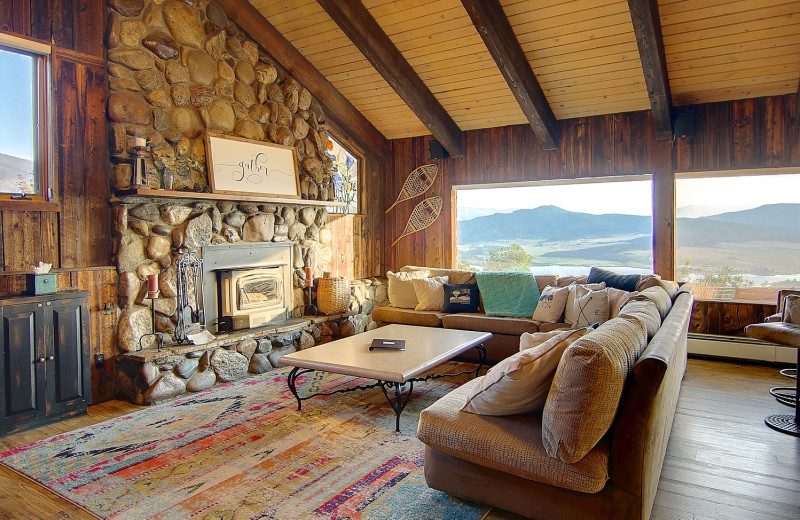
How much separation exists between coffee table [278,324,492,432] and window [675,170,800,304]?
256cm

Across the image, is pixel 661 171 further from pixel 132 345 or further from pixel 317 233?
pixel 132 345

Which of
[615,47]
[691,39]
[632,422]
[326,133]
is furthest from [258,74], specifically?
[632,422]

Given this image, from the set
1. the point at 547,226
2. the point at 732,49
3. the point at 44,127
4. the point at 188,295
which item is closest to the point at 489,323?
the point at 547,226

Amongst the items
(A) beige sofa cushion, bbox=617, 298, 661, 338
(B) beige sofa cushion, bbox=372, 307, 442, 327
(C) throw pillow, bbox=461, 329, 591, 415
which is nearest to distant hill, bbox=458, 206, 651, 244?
(B) beige sofa cushion, bbox=372, 307, 442, 327

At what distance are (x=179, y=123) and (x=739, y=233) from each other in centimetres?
527

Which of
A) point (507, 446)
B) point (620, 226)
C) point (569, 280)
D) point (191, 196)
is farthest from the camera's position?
point (620, 226)

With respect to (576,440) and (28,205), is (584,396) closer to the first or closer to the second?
(576,440)

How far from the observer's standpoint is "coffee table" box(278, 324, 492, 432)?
322 cm

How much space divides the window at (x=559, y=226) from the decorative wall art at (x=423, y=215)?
0.97 feet

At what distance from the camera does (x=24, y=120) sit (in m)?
3.65

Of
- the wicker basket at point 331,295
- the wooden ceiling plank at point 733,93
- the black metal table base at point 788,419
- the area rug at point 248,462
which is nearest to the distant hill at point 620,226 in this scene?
the wooden ceiling plank at point 733,93

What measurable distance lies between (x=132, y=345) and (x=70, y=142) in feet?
5.07

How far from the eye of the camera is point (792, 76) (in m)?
4.55

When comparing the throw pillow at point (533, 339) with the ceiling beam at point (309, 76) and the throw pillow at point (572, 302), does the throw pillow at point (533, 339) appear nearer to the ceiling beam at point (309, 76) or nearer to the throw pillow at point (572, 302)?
the throw pillow at point (572, 302)
